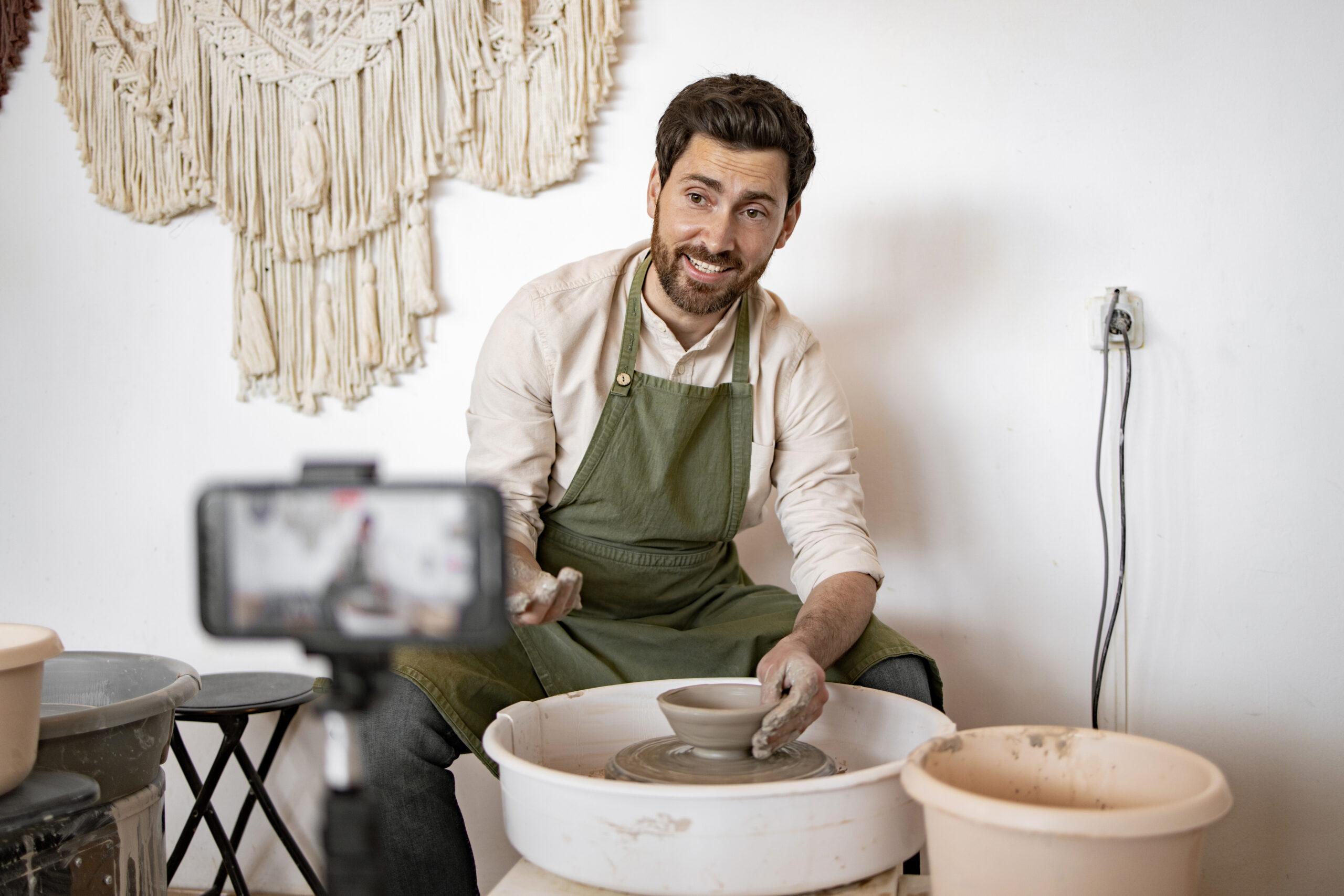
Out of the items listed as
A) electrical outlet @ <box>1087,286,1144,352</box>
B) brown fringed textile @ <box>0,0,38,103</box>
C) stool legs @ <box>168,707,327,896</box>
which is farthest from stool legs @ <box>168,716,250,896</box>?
electrical outlet @ <box>1087,286,1144,352</box>

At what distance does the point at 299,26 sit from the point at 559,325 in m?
0.90

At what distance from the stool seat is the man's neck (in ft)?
2.73

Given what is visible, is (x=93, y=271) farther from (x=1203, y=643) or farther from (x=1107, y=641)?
(x=1203, y=643)

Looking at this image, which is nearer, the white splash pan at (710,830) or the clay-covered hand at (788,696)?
the white splash pan at (710,830)

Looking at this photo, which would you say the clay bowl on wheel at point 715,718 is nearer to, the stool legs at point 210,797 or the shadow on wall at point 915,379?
the shadow on wall at point 915,379

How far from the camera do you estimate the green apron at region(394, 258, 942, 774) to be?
1.35m

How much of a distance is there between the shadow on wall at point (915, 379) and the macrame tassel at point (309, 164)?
2.84 ft

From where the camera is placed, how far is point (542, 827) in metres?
0.88

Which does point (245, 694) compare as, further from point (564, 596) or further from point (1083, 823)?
point (1083, 823)

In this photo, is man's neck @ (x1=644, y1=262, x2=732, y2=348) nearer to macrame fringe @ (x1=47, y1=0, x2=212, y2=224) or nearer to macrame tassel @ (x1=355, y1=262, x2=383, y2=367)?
macrame tassel @ (x1=355, y1=262, x2=383, y2=367)

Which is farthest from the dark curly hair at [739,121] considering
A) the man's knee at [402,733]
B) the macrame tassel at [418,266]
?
the man's knee at [402,733]

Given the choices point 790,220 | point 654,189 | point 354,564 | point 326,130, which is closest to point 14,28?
point 326,130

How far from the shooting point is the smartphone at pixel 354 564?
52 centimetres

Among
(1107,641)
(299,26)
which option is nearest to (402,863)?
(1107,641)
